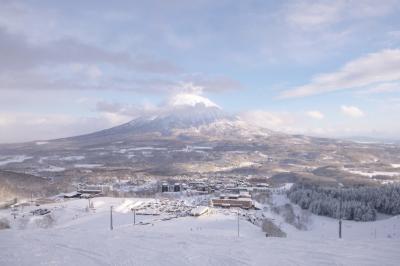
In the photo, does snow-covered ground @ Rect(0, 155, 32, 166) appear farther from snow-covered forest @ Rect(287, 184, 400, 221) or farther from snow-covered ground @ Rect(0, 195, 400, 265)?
snow-covered ground @ Rect(0, 195, 400, 265)

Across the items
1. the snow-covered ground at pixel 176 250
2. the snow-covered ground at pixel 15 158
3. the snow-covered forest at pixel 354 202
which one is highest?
the snow-covered ground at pixel 176 250

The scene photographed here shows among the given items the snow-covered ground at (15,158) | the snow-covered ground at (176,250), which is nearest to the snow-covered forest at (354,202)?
the snow-covered ground at (176,250)

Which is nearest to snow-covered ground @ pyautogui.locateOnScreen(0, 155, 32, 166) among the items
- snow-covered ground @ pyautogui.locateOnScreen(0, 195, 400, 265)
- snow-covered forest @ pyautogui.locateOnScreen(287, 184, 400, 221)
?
snow-covered forest @ pyautogui.locateOnScreen(287, 184, 400, 221)

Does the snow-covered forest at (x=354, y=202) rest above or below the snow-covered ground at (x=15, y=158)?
below

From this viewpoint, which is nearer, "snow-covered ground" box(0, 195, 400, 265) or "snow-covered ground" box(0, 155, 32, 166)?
"snow-covered ground" box(0, 195, 400, 265)

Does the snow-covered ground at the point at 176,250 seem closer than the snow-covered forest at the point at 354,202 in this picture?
Yes

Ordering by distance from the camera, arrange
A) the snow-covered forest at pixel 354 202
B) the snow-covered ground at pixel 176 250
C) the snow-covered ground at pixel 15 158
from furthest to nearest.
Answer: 1. the snow-covered ground at pixel 15 158
2. the snow-covered forest at pixel 354 202
3. the snow-covered ground at pixel 176 250

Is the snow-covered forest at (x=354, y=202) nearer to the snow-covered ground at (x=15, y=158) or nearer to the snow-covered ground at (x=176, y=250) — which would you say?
the snow-covered ground at (x=176, y=250)

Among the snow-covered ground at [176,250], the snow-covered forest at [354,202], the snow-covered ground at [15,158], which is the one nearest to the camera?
the snow-covered ground at [176,250]

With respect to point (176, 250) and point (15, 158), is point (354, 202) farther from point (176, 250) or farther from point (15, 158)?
point (15, 158)
